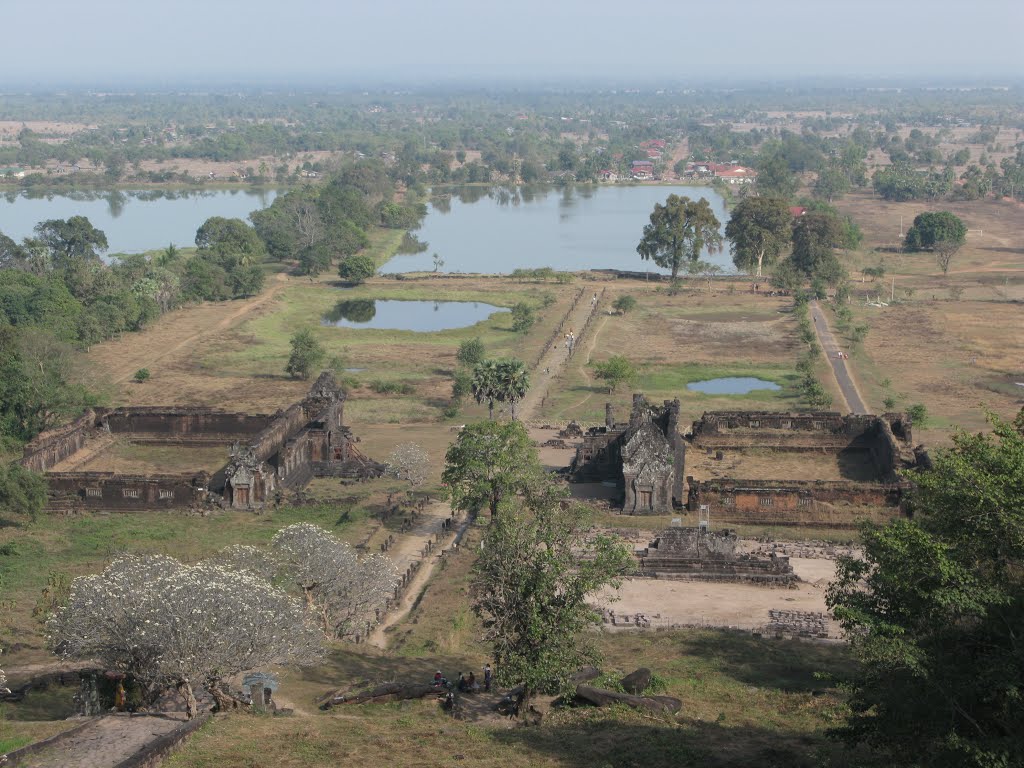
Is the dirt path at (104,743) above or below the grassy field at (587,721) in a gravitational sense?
above

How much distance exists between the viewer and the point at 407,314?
266ft

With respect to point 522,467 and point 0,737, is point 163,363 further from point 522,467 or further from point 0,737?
point 0,737

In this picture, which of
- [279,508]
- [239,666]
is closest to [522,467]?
[279,508]

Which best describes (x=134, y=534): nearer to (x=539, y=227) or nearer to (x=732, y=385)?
(x=732, y=385)

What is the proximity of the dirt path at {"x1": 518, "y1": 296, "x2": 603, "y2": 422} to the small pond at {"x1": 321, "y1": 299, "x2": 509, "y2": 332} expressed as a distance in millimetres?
5926

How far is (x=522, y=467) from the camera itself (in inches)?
1416

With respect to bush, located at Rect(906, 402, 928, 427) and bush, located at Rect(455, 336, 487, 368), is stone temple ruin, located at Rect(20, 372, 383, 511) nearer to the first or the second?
bush, located at Rect(455, 336, 487, 368)

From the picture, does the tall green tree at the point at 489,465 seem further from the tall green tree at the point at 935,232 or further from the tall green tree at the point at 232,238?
the tall green tree at the point at 935,232

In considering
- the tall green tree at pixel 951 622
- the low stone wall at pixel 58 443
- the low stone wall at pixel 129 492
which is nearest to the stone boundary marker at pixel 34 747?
the tall green tree at pixel 951 622

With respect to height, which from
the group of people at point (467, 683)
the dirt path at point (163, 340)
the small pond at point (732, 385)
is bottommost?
the dirt path at point (163, 340)

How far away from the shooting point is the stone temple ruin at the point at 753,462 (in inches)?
1518

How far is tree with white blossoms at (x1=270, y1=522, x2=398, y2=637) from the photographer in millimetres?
27562

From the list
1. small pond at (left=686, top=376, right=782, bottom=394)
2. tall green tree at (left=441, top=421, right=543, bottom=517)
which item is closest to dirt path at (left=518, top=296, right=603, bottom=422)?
small pond at (left=686, top=376, right=782, bottom=394)

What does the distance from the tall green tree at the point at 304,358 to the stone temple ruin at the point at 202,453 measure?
27.3ft
